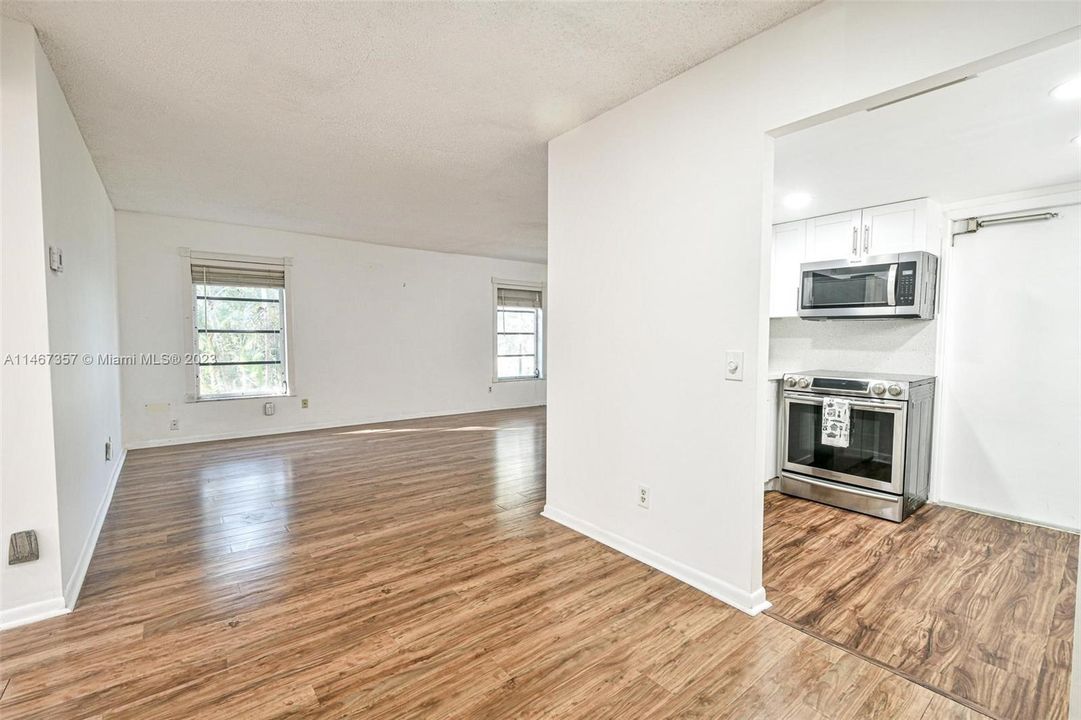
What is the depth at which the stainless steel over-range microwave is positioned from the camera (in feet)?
11.2

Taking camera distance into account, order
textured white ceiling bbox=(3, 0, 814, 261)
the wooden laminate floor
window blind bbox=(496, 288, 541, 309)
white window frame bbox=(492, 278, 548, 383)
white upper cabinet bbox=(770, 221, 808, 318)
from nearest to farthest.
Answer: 1. the wooden laminate floor
2. textured white ceiling bbox=(3, 0, 814, 261)
3. white upper cabinet bbox=(770, 221, 808, 318)
4. white window frame bbox=(492, 278, 548, 383)
5. window blind bbox=(496, 288, 541, 309)

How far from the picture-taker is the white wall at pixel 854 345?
148 inches

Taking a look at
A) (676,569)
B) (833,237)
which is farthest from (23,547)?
(833,237)

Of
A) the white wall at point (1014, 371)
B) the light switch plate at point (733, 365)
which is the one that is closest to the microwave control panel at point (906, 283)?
the white wall at point (1014, 371)

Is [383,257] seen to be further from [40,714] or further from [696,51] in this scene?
[40,714]

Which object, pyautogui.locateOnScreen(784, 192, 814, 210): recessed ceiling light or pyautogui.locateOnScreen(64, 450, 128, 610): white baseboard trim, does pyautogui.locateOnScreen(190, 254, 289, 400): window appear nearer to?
pyautogui.locateOnScreen(64, 450, 128, 610): white baseboard trim

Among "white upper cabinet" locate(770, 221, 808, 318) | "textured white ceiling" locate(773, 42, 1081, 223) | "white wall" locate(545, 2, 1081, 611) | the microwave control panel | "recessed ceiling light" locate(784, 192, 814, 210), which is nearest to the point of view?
"white wall" locate(545, 2, 1081, 611)

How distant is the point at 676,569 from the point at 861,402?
1979 millimetres

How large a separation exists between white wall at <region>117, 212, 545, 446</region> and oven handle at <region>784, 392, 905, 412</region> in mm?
5041

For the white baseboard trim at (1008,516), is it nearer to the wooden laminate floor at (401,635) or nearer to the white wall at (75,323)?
the wooden laminate floor at (401,635)

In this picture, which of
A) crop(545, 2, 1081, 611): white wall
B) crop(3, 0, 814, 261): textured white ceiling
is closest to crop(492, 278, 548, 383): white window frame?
crop(3, 0, 814, 261): textured white ceiling

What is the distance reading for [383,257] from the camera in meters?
6.86

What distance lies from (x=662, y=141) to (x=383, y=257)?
518 cm

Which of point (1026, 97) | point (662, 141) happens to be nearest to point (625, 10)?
point (662, 141)
